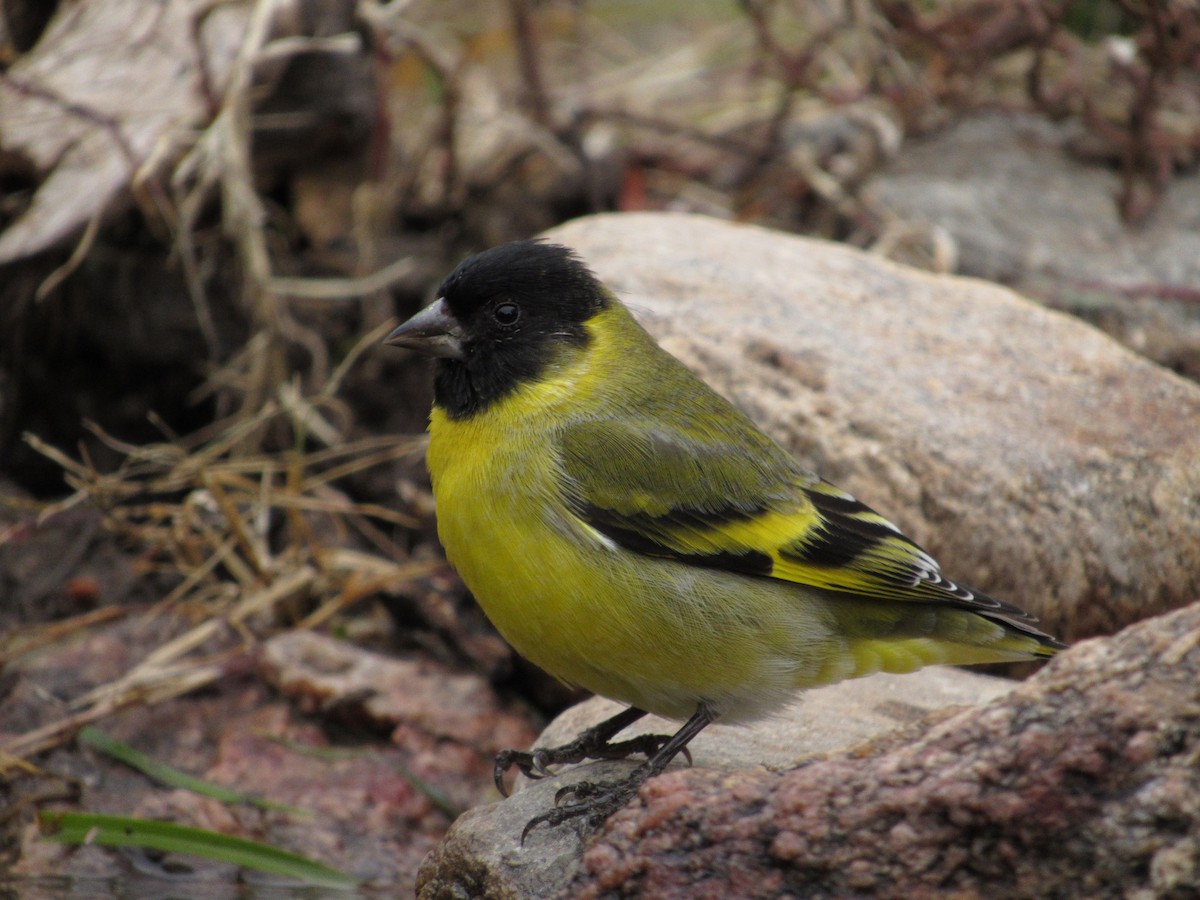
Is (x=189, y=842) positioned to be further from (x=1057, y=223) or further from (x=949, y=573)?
(x=1057, y=223)

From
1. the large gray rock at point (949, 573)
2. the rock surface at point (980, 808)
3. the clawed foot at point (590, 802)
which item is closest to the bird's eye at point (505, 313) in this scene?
the large gray rock at point (949, 573)

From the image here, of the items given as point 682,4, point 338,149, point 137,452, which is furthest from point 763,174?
point 137,452

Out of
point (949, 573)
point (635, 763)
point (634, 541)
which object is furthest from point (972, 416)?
point (635, 763)

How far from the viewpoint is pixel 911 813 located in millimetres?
2436

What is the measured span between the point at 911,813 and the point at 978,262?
468 cm

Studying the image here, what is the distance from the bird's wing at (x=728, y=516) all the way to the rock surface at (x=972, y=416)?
763mm

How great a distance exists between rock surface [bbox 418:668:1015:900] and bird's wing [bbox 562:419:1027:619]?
0.35 meters

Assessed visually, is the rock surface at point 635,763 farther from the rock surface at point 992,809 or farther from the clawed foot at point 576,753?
the rock surface at point 992,809

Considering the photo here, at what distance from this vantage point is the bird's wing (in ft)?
11.5

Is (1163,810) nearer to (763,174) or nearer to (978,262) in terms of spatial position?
(978,262)

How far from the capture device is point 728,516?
11.9 feet

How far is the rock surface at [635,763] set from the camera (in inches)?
117

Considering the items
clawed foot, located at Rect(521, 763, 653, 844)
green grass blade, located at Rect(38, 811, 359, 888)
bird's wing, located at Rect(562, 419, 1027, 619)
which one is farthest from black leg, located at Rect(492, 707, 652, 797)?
green grass blade, located at Rect(38, 811, 359, 888)

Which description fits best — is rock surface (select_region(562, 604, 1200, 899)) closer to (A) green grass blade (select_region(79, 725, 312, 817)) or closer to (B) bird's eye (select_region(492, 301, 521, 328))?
(B) bird's eye (select_region(492, 301, 521, 328))
